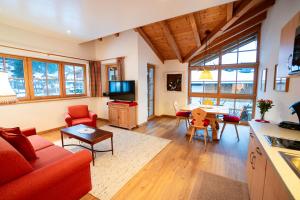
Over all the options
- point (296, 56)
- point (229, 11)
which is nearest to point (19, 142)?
point (296, 56)

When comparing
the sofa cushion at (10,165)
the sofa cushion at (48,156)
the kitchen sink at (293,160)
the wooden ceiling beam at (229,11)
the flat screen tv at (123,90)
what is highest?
the wooden ceiling beam at (229,11)

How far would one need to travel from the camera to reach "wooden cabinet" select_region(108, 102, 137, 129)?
4198mm

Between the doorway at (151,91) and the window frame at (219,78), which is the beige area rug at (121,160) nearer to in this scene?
the doorway at (151,91)

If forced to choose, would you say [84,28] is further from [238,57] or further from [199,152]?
[238,57]

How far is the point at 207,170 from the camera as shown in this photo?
2.28 m

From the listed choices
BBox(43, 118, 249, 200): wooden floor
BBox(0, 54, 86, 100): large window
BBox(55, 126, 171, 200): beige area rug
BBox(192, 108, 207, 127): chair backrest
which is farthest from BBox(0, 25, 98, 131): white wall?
BBox(192, 108, 207, 127): chair backrest

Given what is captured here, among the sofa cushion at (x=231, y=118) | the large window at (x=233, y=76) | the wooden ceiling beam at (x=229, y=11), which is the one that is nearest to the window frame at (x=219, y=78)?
the large window at (x=233, y=76)

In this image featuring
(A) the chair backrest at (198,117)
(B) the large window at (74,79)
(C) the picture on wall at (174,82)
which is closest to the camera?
(A) the chair backrest at (198,117)

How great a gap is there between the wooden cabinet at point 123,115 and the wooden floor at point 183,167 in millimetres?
1123

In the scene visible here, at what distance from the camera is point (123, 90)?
4.42 m

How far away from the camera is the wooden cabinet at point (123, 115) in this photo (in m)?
4.20

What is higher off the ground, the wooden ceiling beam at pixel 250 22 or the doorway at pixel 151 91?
the wooden ceiling beam at pixel 250 22

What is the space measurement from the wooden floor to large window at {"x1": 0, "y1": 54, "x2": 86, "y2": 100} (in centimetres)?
134

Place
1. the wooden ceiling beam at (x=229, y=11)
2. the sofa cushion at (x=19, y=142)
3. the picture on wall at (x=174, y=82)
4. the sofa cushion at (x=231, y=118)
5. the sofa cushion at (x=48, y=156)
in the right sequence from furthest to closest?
the picture on wall at (x=174, y=82) < the sofa cushion at (x=231, y=118) < the wooden ceiling beam at (x=229, y=11) < the sofa cushion at (x=48, y=156) < the sofa cushion at (x=19, y=142)
